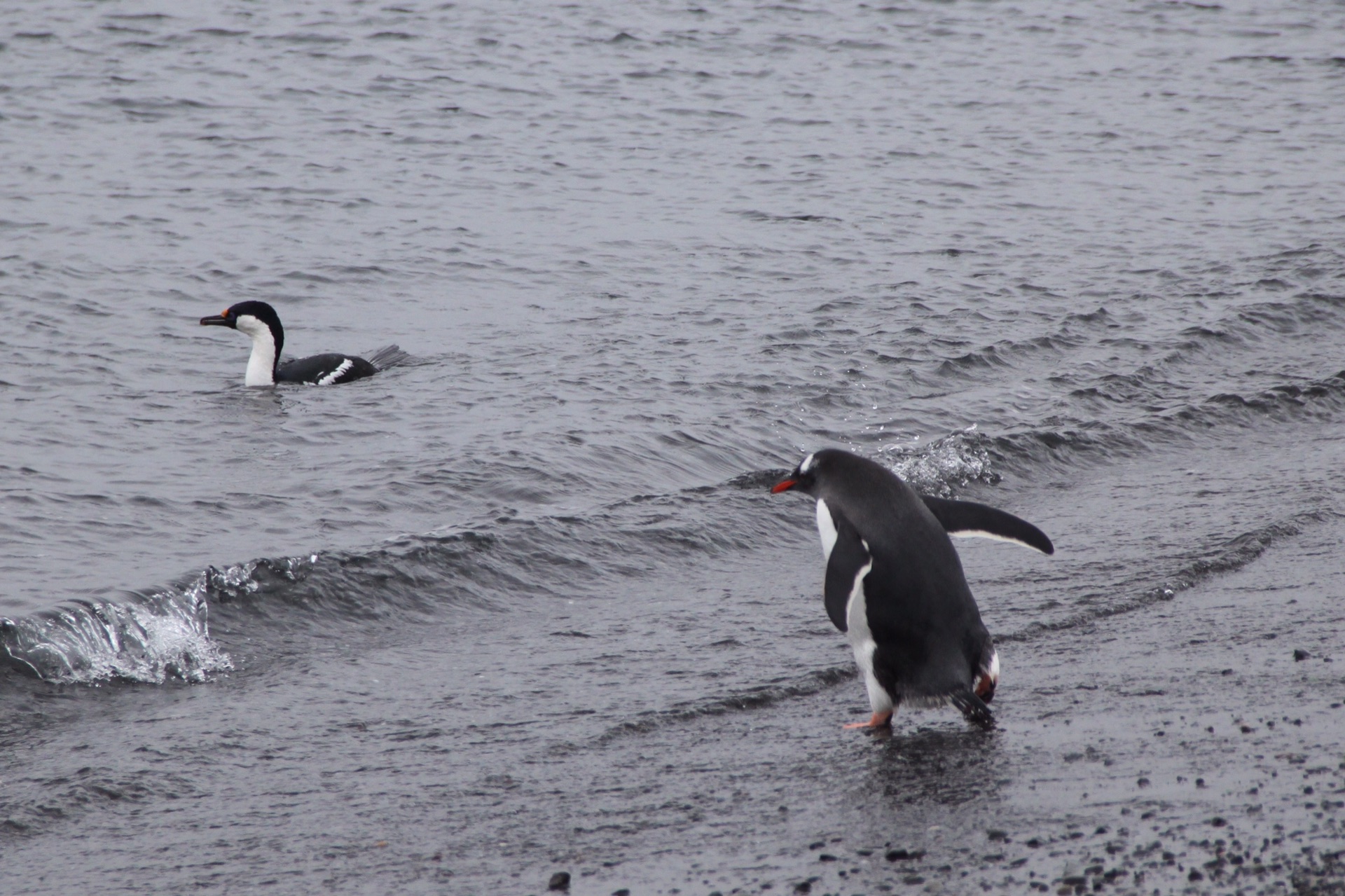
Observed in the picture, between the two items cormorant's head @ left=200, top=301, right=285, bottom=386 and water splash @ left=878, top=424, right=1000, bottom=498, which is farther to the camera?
cormorant's head @ left=200, top=301, right=285, bottom=386

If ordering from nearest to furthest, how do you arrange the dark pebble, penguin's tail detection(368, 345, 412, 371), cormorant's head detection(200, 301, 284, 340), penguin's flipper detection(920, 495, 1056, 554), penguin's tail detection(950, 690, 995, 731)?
the dark pebble, penguin's tail detection(950, 690, 995, 731), penguin's flipper detection(920, 495, 1056, 554), penguin's tail detection(368, 345, 412, 371), cormorant's head detection(200, 301, 284, 340)

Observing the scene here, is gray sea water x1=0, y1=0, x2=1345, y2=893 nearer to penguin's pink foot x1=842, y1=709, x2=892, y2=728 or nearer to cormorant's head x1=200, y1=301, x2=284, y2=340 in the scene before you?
penguin's pink foot x1=842, y1=709, x2=892, y2=728

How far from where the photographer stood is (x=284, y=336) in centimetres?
1181

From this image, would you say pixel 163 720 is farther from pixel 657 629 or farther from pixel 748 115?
pixel 748 115

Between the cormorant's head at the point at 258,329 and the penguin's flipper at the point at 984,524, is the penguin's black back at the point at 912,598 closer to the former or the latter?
the penguin's flipper at the point at 984,524

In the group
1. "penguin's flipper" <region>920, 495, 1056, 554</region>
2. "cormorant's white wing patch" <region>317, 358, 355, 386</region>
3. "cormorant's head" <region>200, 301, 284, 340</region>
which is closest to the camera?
"penguin's flipper" <region>920, 495, 1056, 554</region>

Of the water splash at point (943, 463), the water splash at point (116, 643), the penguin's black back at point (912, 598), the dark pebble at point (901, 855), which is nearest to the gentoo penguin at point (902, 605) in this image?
the penguin's black back at point (912, 598)

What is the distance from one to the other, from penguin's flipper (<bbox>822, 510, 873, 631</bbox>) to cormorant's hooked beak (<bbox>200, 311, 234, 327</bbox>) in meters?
7.20

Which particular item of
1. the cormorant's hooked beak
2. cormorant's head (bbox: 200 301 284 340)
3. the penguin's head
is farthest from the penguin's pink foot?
the cormorant's hooked beak

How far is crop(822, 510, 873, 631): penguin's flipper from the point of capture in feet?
16.4

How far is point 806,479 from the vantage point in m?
5.60

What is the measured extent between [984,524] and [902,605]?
2.13 ft

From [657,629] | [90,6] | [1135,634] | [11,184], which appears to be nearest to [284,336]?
[11,184]

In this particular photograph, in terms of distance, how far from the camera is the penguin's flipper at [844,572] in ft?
16.4
